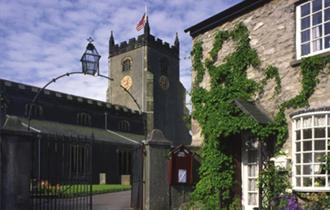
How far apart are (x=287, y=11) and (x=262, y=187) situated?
4618 mm

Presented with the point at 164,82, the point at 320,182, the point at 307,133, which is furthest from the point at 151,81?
the point at 320,182

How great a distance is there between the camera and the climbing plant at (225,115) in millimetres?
12289

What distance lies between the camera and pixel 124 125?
153 ft

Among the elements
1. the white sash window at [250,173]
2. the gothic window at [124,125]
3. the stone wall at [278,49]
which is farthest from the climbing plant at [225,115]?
the gothic window at [124,125]

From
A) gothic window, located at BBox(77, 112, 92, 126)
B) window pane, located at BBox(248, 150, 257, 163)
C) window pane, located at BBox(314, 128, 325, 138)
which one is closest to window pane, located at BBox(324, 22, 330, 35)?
window pane, located at BBox(314, 128, 325, 138)

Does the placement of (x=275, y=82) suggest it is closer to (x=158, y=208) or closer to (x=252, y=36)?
(x=252, y=36)

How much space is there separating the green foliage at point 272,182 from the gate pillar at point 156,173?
9.03ft

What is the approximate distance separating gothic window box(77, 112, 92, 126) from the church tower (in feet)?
36.6

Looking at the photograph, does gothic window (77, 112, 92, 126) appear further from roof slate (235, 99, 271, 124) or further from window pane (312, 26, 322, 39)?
window pane (312, 26, 322, 39)

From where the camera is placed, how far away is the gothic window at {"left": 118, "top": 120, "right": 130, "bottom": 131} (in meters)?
46.2

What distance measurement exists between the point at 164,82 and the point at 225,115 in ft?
149

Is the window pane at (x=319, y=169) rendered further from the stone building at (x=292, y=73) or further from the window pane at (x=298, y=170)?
the window pane at (x=298, y=170)

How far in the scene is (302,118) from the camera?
1136cm

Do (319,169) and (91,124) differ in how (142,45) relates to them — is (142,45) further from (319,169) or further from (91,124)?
(319,169)
